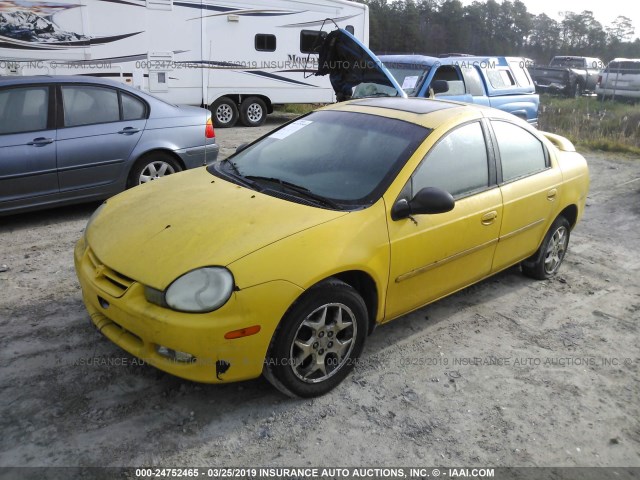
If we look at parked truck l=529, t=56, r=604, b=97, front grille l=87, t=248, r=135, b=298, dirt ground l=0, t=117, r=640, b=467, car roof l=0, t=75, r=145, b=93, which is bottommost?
dirt ground l=0, t=117, r=640, b=467

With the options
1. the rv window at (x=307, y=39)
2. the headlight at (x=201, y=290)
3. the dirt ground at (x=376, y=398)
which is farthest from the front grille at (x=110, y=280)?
the rv window at (x=307, y=39)

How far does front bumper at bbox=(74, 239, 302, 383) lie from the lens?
2.74m

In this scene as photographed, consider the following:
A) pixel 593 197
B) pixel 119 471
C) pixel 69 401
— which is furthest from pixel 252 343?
pixel 593 197

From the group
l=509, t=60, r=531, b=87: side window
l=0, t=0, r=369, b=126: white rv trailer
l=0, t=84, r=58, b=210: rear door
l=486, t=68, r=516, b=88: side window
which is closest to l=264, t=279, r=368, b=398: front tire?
l=0, t=84, r=58, b=210: rear door

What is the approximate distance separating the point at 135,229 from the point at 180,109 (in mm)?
3819

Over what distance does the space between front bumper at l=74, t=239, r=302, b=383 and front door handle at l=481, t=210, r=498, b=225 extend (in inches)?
64.3

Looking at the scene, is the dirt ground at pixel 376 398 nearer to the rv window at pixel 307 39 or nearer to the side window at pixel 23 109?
the side window at pixel 23 109

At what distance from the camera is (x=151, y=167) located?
639 cm

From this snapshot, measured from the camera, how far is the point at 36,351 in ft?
11.5

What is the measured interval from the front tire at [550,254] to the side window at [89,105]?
4.43 metres

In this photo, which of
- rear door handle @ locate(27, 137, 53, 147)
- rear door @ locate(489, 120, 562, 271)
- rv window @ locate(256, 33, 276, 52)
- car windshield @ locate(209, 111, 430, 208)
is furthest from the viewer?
rv window @ locate(256, 33, 276, 52)

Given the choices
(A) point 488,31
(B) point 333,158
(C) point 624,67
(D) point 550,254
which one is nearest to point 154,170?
(B) point 333,158

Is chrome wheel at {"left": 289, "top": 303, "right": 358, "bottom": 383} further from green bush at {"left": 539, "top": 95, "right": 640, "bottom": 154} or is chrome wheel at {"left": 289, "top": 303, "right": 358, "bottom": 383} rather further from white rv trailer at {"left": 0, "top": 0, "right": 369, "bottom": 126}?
green bush at {"left": 539, "top": 95, "right": 640, "bottom": 154}

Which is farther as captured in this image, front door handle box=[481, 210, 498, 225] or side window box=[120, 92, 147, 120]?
side window box=[120, 92, 147, 120]
